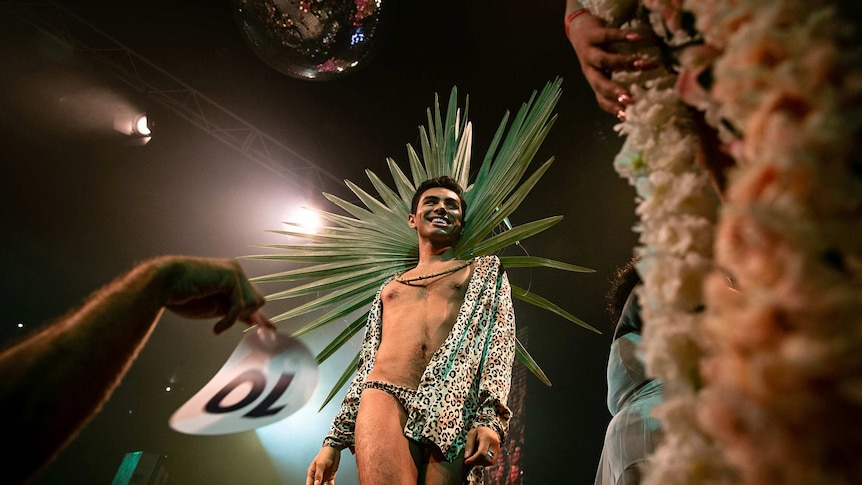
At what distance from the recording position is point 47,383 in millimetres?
705

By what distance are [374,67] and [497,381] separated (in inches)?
153

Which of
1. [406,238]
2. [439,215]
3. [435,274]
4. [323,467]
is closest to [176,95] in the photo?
[406,238]

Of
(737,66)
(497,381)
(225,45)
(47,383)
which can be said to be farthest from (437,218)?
(225,45)

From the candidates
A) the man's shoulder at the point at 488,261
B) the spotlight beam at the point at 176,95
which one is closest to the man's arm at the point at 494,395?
the man's shoulder at the point at 488,261

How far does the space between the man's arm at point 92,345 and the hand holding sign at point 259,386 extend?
58 millimetres

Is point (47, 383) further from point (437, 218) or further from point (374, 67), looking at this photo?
point (374, 67)

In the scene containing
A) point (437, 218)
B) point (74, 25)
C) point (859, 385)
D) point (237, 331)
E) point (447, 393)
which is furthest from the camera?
point (237, 331)

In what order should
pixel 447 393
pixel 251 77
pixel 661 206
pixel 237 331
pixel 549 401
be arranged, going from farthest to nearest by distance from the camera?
pixel 237 331 → pixel 251 77 → pixel 549 401 → pixel 447 393 → pixel 661 206

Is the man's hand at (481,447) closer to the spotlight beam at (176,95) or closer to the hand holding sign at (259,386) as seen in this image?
the hand holding sign at (259,386)

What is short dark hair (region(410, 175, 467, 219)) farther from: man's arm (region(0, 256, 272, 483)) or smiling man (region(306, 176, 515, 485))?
man's arm (region(0, 256, 272, 483))

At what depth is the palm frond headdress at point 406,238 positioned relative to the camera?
8.43 feet

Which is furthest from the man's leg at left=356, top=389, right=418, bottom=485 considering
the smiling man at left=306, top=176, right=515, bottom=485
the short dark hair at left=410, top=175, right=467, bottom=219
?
the short dark hair at left=410, top=175, right=467, bottom=219

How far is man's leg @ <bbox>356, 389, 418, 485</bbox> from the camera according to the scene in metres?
1.61

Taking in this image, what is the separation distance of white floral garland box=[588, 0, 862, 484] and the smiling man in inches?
55.9
